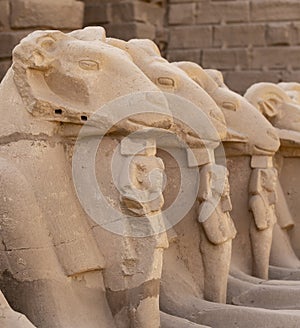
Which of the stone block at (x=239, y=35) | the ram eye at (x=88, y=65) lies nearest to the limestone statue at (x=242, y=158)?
the ram eye at (x=88, y=65)

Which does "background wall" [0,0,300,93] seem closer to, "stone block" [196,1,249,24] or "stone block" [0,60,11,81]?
"stone block" [196,1,249,24]

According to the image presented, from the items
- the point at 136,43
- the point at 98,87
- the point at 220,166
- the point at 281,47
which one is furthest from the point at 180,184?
the point at 281,47

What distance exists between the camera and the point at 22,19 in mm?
6746

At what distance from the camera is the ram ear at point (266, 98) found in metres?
5.24

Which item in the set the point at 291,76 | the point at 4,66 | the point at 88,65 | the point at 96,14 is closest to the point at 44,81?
the point at 88,65

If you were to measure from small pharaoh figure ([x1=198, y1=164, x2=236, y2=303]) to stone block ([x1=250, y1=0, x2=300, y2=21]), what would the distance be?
4.08 meters

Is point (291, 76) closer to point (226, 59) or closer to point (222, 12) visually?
point (226, 59)

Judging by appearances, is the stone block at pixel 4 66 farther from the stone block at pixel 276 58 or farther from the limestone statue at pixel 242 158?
the limestone statue at pixel 242 158

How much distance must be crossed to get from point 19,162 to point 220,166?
1.26 metres

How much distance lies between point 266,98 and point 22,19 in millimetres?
2223

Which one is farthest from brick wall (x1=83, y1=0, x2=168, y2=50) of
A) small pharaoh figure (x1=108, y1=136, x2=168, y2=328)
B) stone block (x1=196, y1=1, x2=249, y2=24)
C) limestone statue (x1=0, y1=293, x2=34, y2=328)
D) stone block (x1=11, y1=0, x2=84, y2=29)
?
limestone statue (x1=0, y1=293, x2=34, y2=328)

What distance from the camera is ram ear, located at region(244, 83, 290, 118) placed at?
5242 mm

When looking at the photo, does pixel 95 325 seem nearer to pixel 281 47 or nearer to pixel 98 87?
pixel 98 87

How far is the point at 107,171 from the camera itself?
3.29 metres
